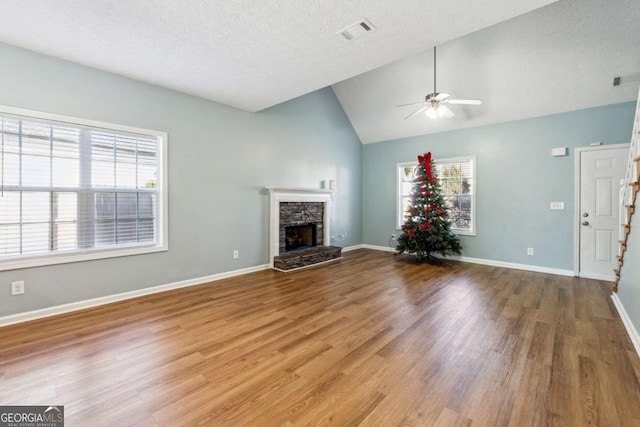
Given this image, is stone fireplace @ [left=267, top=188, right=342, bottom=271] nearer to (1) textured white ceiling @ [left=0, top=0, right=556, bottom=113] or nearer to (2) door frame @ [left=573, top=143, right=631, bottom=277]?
(1) textured white ceiling @ [left=0, top=0, right=556, bottom=113]

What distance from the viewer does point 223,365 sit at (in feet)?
6.63

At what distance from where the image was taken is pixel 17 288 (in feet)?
8.96

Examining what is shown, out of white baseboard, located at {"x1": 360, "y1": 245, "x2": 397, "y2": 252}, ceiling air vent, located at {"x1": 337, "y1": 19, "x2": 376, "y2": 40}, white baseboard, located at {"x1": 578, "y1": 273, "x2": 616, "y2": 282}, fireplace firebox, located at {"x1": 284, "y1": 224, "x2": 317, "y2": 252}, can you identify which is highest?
ceiling air vent, located at {"x1": 337, "y1": 19, "x2": 376, "y2": 40}

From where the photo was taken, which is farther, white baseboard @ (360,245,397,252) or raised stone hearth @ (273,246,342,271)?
white baseboard @ (360,245,397,252)

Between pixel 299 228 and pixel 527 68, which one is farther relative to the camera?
pixel 299 228

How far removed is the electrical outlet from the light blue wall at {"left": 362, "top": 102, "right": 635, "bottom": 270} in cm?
665

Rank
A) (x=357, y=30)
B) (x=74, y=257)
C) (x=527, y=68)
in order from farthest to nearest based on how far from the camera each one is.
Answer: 1. (x=527, y=68)
2. (x=74, y=257)
3. (x=357, y=30)

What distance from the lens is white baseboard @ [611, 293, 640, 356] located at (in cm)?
227

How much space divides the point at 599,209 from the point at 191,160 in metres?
6.31

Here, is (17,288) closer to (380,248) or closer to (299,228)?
(299,228)

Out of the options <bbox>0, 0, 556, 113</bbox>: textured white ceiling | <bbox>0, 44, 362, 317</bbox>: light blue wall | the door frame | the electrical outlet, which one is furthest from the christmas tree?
the electrical outlet

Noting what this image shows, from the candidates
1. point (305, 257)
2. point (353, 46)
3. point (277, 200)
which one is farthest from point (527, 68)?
point (305, 257)

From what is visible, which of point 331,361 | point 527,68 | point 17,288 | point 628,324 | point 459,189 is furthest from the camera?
point 459,189

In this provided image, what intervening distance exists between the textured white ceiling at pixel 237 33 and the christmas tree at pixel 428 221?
3.09 m
